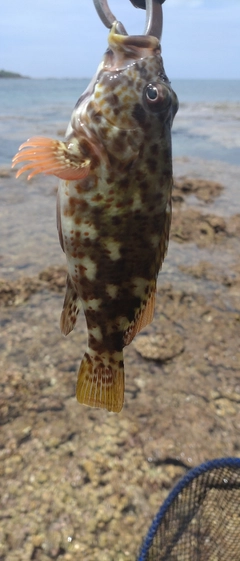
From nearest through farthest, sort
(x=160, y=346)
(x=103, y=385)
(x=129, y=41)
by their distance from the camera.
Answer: (x=129, y=41)
(x=103, y=385)
(x=160, y=346)

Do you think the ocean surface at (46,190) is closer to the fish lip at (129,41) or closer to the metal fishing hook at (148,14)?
the fish lip at (129,41)

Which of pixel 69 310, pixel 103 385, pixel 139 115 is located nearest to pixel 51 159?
pixel 139 115

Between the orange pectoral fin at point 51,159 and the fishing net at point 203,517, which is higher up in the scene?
the orange pectoral fin at point 51,159

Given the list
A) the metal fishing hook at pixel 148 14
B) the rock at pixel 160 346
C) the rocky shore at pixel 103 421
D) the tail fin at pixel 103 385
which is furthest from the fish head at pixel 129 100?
the rock at pixel 160 346

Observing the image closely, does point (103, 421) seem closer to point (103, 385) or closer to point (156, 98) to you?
point (103, 385)

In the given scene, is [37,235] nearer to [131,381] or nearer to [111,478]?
[131,381]

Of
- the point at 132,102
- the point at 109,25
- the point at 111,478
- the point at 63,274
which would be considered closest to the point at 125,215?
the point at 132,102

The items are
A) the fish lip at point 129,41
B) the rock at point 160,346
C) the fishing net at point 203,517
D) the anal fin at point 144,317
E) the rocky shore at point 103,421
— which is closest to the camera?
the fish lip at point 129,41
